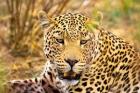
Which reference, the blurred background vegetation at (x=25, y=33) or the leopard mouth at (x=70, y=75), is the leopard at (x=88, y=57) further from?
the blurred background vegetation at (x=25, y=33)

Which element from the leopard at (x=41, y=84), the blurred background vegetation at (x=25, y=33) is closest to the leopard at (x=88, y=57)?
the leopard at (x=41, y=84)

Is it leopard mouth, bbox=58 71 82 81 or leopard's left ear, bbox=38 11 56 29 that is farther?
leopard's left ear, bbox=38 11 56 29

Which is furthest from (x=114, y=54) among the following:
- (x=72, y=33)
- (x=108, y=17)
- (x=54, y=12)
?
(x=108, y=17)

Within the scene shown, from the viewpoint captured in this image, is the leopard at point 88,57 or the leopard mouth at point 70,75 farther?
the leopard at point 88,57

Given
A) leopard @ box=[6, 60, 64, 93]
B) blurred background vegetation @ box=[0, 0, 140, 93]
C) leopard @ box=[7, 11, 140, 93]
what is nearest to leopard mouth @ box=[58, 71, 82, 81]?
leopard @ box=[7, 11, 140, 93]

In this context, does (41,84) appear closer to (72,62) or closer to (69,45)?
(69,45)

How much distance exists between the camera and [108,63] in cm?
895

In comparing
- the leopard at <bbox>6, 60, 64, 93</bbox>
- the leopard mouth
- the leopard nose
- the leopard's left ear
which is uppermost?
the leopard's left ear

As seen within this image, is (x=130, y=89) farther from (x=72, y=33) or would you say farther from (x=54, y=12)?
(x=54, y=12)

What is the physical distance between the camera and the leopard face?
26.7ft

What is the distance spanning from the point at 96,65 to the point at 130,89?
1.74 ft

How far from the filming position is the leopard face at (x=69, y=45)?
8141 mm

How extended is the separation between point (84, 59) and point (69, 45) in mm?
215

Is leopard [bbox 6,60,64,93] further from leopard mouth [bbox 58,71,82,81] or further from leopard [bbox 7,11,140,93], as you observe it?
leopard mouth [bbox 58,71,82,81]
